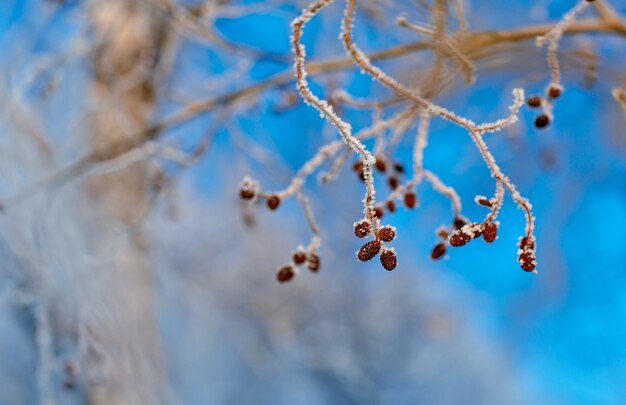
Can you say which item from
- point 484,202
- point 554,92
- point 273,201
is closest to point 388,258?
point 484,202

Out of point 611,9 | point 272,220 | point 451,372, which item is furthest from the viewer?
point 451,372

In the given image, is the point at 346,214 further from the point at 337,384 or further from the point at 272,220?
the point at 337,384

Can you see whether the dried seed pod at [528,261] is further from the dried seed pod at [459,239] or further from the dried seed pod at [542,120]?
the dried seed pod at [542,120]

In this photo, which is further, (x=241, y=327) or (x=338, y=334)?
(x=338, y=334)

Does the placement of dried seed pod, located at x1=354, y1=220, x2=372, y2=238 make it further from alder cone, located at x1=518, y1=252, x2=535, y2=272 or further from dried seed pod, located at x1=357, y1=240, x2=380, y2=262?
alder cone, located at x1=518, y1=252, x2=535, y2=272

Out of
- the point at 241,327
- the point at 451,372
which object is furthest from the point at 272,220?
the point at 451,372

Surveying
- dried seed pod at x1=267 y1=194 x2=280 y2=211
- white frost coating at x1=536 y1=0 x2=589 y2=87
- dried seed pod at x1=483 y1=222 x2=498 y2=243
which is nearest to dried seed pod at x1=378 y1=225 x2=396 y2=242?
dried seed pod at x1=483 y1=222 x2=498 y2=243
